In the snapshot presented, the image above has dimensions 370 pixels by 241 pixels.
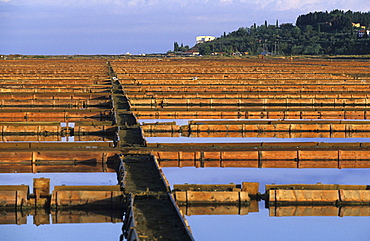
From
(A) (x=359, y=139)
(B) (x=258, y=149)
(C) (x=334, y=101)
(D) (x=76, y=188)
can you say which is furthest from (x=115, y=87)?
(D) (x=76, y=188)

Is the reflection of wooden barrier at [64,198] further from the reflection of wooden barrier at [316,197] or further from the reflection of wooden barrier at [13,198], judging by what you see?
the reflection of wooden barrier at [316,197]

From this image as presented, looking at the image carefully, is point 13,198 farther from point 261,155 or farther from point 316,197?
point 261,155

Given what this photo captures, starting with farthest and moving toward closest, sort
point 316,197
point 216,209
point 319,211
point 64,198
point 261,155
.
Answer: point 261,155, point 316,197, point 319,211, point 216,209, point 64,198

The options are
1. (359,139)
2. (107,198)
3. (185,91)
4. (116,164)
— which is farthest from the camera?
(185,91)

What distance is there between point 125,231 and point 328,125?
13080mm

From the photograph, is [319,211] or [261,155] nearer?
[319,211]

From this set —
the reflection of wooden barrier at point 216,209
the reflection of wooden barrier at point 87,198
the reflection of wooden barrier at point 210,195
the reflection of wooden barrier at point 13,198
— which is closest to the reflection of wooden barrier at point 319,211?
the reflection of wooden barrier at point 216,209

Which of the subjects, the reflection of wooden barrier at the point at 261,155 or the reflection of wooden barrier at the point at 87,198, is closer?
the reflection of wooden barrier at the point at 87,198

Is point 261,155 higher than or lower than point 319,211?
higher

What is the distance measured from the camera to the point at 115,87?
35281 millimetres

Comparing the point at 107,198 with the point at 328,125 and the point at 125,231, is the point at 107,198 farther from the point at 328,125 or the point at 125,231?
the point at 328,125

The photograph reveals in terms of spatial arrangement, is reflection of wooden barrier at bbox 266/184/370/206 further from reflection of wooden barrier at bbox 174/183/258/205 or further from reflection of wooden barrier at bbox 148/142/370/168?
reflection of wooden barrier at bbox 148/142/370/168

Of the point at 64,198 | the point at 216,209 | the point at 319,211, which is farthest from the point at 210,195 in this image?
the point at 64,198

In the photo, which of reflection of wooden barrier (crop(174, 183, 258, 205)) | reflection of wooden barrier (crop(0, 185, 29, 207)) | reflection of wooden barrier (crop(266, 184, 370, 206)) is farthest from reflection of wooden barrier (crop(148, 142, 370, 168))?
reflection of wooden barrier (crop(0, 185, 29, 207))
